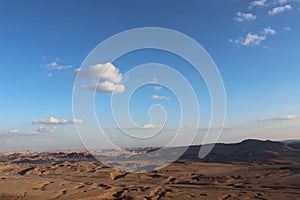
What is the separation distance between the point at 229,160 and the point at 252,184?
41.9 meters

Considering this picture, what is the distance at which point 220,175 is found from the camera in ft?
204

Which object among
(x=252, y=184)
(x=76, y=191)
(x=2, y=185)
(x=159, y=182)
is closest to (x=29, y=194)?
(x=76, y=191)

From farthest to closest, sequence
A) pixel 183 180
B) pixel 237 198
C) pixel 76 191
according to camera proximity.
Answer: pixel 183 180
pixel 76 191
pixel 237 198

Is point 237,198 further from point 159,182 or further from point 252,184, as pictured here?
point 159,182

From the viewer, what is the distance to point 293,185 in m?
45.1

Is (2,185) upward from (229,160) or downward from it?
downward

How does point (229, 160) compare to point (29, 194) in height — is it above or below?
above

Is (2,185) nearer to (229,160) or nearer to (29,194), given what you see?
(29,194)

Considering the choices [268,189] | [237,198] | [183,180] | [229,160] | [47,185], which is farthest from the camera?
[229,160]

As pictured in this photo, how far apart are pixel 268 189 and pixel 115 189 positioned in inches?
882

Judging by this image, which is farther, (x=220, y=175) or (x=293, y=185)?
(x=220, y=175)

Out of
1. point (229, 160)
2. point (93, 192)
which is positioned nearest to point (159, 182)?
point (93, 192)

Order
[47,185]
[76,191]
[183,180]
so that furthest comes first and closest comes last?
[183,180]
[47,185]
[76,191]

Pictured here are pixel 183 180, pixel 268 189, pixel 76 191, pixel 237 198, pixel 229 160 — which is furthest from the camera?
pixel 229 160
